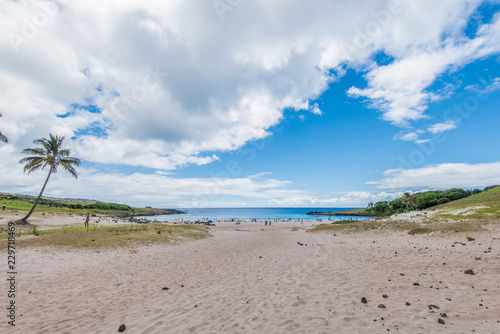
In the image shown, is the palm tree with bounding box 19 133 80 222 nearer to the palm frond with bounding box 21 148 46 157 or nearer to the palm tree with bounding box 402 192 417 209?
the palm frond with bounding box 21 148 46 157

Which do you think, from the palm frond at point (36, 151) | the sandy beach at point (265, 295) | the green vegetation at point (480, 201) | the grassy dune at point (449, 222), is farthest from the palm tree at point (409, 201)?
the palm frond at point (36, 151)

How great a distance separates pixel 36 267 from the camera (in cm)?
1291

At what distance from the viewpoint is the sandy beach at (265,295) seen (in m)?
6.36

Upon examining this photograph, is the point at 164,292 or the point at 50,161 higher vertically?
the point at 50,161

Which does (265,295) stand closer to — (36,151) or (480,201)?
(36,151)

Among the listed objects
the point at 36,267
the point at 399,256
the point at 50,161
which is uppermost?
the point at 50,161

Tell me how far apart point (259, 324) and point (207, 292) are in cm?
396

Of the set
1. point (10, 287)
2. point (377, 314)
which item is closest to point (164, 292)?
point (10, 287)

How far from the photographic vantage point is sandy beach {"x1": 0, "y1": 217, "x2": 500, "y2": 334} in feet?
20.9

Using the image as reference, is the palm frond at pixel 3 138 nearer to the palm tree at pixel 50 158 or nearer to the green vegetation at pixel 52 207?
the palm tree at pixel 50 158

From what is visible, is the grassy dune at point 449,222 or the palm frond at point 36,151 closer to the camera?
Answer: the grassy dune at point 449,222

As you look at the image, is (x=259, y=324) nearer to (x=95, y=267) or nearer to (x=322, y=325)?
(x=322, y=325)

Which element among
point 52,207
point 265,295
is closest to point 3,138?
point 265,295

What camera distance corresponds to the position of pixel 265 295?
8.95 m
